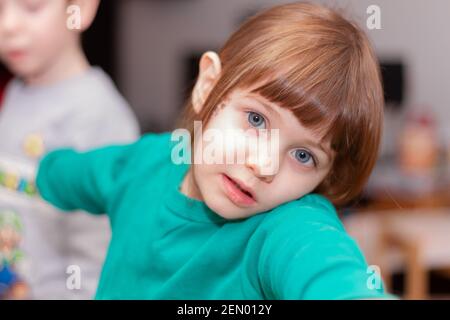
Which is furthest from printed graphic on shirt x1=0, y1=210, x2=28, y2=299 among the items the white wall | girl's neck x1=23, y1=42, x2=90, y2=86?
the white wall

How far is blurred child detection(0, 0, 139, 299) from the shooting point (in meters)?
0.65

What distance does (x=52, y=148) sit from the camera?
0.66 meters

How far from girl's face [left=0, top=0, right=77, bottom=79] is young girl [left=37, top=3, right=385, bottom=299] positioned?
0.57ft

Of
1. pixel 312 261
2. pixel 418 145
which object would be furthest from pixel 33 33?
pixel 418 145

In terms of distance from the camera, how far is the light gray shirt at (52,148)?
2.14 ft

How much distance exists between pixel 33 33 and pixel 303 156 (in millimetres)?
311

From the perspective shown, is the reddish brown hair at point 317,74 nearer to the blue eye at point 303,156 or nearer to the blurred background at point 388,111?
the blue eye at point 303,156

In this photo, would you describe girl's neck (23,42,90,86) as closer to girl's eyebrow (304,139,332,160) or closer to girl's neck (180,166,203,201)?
girl's neck (180,166,203,201)

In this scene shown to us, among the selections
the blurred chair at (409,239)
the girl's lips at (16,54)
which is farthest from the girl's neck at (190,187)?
the blurred chair at (409,239)

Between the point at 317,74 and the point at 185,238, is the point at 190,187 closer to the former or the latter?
the point at 185,238

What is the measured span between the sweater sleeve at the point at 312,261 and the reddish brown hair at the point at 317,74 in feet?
0.19

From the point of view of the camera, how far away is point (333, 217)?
0.46 meters
